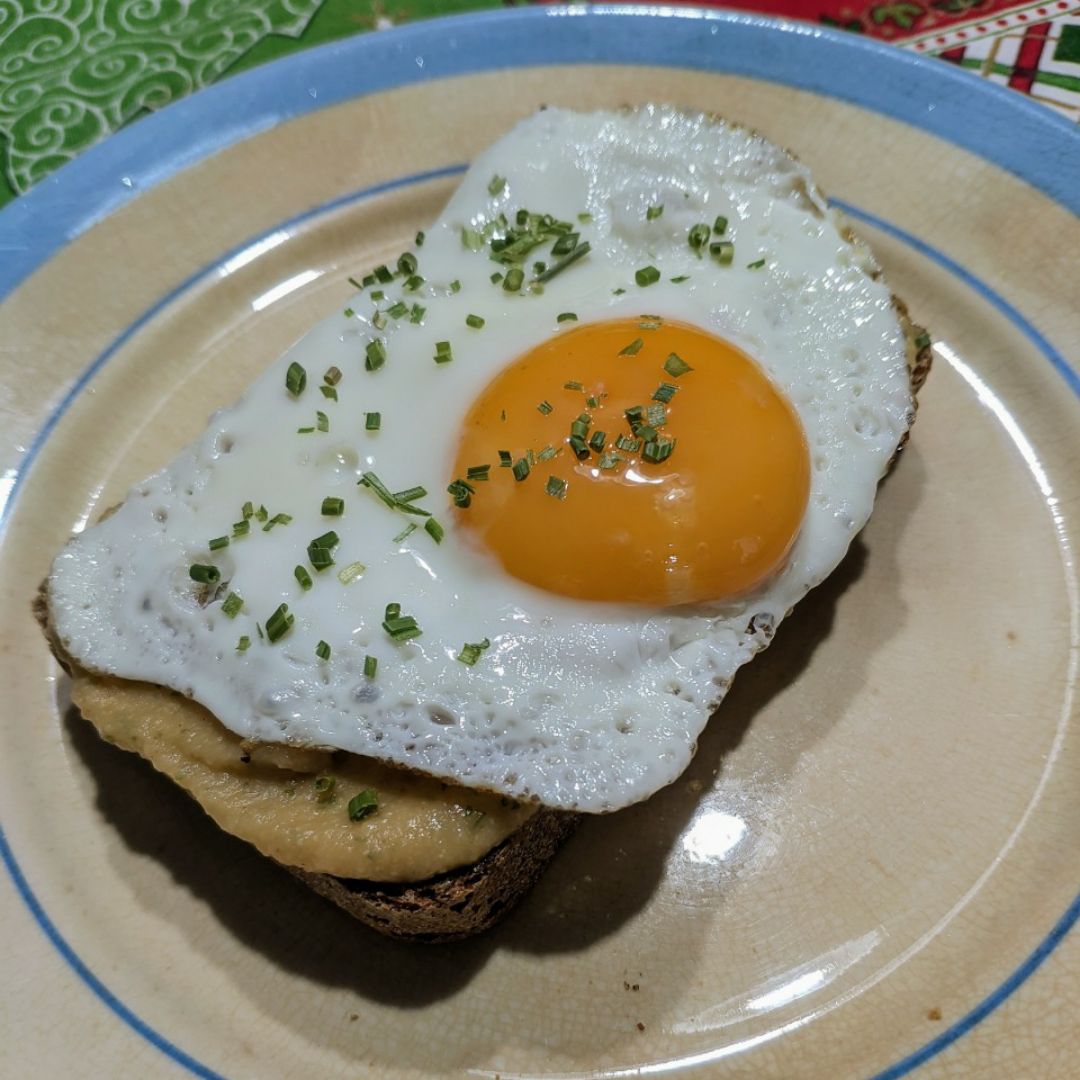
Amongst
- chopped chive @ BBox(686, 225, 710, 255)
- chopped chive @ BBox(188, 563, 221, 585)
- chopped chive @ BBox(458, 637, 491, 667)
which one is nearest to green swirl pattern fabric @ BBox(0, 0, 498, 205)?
chopped chive @ BBox(686, 225, 710, 255)

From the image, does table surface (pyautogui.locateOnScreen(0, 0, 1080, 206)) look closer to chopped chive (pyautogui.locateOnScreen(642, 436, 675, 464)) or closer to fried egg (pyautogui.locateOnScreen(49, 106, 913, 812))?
fried egg (pyautogui.locateOnScreen(49, 106, 913, 812))

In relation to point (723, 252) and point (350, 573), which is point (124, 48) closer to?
point (723, 252)

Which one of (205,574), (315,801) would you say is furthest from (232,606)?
(315,801)

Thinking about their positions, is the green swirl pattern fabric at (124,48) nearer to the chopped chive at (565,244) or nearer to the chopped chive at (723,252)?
the chopped chive at (565,244)

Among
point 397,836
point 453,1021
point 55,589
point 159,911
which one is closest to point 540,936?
point 453,1021

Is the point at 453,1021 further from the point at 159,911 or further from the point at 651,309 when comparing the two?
the point at 651,309

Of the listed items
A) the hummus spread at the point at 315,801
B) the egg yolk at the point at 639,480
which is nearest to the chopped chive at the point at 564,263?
the egg yolk at the point at 639,480
